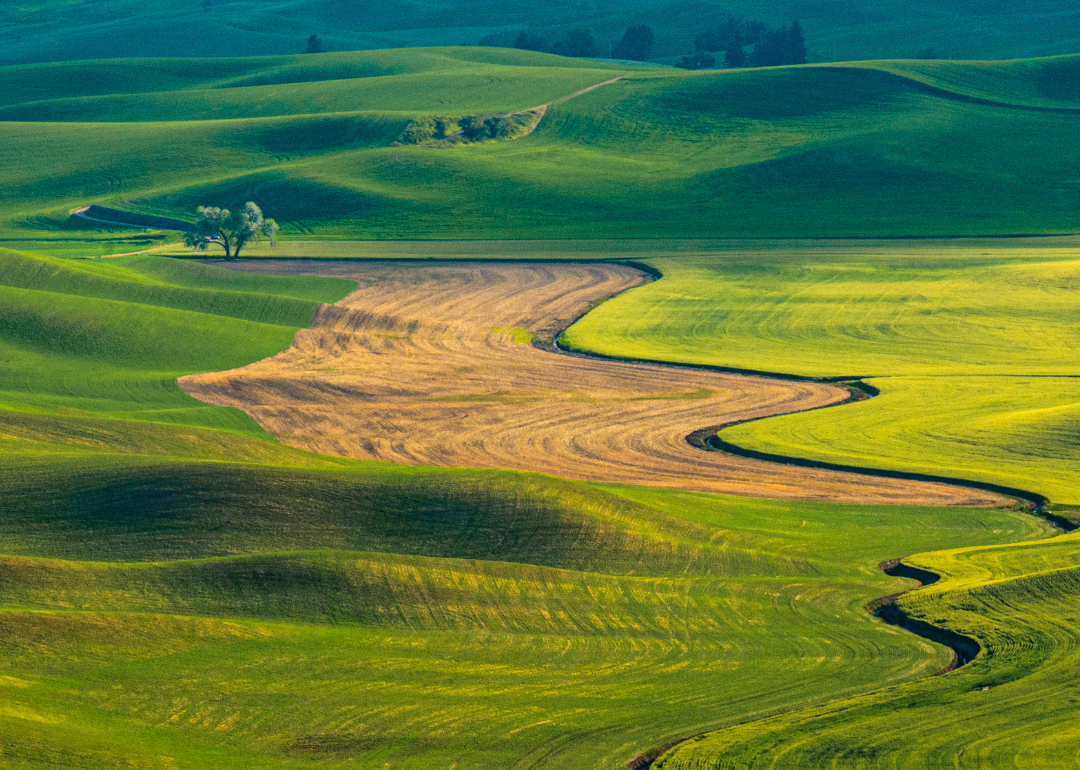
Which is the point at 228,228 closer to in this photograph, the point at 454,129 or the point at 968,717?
the point at 454,129

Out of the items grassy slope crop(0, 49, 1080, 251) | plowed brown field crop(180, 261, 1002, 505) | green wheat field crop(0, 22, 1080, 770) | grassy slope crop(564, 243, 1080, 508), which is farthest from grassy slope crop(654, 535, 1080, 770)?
grassy slope crop(0, 49, 1080, 251)

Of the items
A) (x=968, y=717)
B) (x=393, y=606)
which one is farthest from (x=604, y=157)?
(x=968, y=717)

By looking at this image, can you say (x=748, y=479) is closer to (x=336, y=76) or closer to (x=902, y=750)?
(x=902, y=750)

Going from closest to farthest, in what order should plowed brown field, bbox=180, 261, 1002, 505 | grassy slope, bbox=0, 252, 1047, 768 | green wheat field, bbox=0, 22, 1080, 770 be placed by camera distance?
grassy slope, bbox=0, 252, 1047, 768, green wheat field, bbox=0, 22, 1080, 770, plowed brown field, bbox=180, 261, 1002, 505

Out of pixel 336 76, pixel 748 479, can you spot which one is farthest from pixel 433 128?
pixel 748 479

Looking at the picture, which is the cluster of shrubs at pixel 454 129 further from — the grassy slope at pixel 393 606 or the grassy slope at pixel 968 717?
the grassy slope at pixel 968 717

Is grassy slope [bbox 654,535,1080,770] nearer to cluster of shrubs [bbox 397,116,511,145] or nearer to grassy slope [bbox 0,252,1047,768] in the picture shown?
grassy slope [bbox 0,252,1047,768]

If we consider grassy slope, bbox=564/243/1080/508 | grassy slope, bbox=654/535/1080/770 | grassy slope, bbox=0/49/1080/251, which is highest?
grassy slope, bbox=0/49/1080/251

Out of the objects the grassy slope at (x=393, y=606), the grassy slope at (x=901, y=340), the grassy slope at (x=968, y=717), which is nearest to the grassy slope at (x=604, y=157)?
the grassy slope at (x=901, y=340)
